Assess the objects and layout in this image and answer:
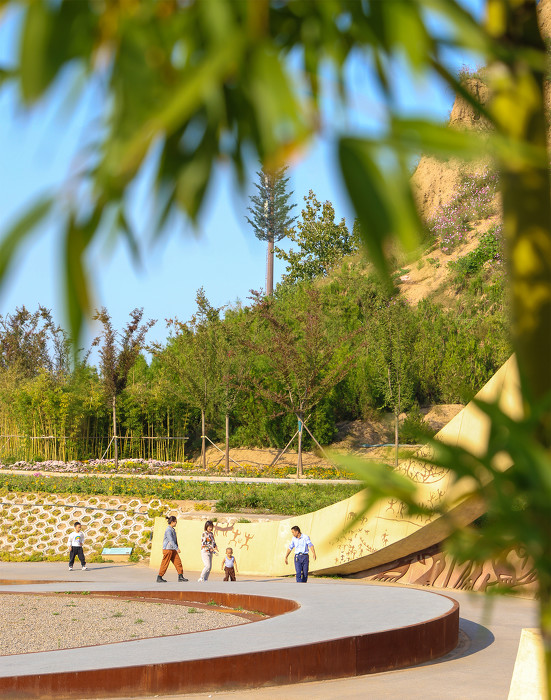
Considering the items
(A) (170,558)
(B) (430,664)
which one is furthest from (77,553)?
(B) (430,664)

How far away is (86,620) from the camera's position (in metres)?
10.3

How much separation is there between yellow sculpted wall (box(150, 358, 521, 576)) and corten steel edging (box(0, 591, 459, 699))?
6.28 ft

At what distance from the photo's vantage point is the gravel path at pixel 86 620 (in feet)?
29.8

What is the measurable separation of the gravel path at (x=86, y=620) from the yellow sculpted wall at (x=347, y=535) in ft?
6.84

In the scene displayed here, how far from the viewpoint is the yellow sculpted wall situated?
36.3 feet

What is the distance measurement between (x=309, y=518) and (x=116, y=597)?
13.5 ft

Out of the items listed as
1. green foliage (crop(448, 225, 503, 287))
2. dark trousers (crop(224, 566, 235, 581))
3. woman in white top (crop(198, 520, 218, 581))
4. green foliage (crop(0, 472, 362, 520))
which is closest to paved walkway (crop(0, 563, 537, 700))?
dark trousers (crop(224, 566, 235, 581))

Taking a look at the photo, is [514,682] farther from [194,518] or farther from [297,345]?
[297,345]

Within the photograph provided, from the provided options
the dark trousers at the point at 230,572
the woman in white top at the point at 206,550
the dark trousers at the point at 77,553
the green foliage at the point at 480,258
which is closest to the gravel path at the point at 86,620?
the woman in white top at the point at 206,550

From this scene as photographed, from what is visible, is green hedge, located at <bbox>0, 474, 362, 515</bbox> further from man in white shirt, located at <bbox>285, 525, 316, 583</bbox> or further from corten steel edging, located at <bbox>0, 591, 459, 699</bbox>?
corten steel edging, located at <bbox>0, 591, 459, 699</bbox>

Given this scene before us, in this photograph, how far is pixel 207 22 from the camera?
2.54ft

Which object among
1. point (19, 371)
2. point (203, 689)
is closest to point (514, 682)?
point (203, 689)

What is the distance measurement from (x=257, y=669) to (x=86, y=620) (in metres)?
3.93

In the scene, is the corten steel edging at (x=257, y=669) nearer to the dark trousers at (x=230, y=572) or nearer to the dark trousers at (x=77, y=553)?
the dark trousers at (x=230, y=572)
